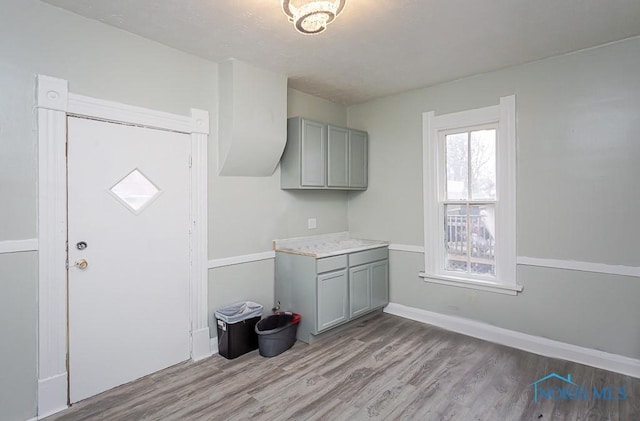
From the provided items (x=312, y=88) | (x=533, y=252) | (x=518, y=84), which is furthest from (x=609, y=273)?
(x=312, y=88)

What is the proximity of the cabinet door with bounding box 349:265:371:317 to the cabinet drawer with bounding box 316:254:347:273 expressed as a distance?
162 mm

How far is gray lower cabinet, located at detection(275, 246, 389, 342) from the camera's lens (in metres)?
3.28

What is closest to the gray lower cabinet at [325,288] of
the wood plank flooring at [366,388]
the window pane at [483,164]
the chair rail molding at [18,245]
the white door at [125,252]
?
the wood plank flooring at [366,388]

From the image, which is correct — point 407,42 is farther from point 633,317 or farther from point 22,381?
point 22,381

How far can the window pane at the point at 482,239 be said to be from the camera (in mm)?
3396

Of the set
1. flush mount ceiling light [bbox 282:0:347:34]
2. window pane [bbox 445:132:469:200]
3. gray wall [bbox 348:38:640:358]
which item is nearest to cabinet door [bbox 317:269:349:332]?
gray wall [bbox 348:38:640:358]

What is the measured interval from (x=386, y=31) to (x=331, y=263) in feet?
6.91

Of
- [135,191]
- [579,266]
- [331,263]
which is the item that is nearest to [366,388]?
[331,263]

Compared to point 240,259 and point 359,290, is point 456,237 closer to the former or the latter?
point 359,290

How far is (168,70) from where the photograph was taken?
2.77m

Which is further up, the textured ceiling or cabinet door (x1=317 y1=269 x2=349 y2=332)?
the textured ceiling

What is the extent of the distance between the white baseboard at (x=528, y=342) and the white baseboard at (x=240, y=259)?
5.71ft

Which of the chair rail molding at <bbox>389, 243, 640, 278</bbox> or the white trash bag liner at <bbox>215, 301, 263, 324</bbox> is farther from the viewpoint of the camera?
the white trash bag liner at <bbox>215, 301, 263, 324</bbox>

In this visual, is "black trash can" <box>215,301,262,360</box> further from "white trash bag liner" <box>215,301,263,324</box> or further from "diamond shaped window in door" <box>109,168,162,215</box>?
"diamond shaped window in door" <box>109,168,162,215</box>
